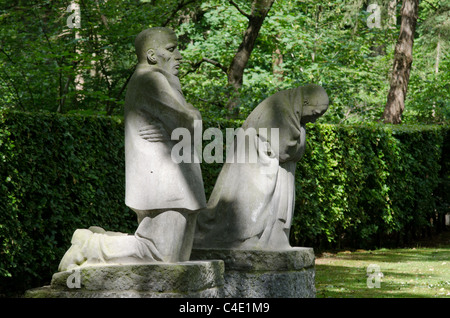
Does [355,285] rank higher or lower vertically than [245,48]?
lower

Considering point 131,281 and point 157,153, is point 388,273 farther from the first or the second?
point 131,281

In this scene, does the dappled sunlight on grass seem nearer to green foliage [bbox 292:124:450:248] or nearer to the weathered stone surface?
green foliage [bbox 292:124:450:248]

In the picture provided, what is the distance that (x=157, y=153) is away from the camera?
5199 millimetres

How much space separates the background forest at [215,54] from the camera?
535 inches

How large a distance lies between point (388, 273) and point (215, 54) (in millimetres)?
11214

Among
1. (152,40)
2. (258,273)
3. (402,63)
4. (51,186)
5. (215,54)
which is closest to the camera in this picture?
(152,40)

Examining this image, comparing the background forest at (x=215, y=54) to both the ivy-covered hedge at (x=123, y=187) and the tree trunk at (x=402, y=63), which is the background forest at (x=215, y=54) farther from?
the ivy-covered hedge at (x=123, y=187)

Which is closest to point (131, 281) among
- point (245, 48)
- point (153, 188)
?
point (153, 188)

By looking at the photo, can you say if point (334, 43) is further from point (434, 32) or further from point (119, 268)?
point (119, 268)

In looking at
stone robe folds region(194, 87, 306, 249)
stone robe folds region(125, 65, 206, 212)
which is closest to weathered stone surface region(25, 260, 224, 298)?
stone robe folds region(125, 65, 206, 212)

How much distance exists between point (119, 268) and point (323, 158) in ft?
30.9

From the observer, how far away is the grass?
29.4 ft

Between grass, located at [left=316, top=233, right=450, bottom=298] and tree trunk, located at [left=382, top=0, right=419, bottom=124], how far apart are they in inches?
173

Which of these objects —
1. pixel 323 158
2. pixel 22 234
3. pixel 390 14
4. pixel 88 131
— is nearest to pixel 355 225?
pixel 323 158
